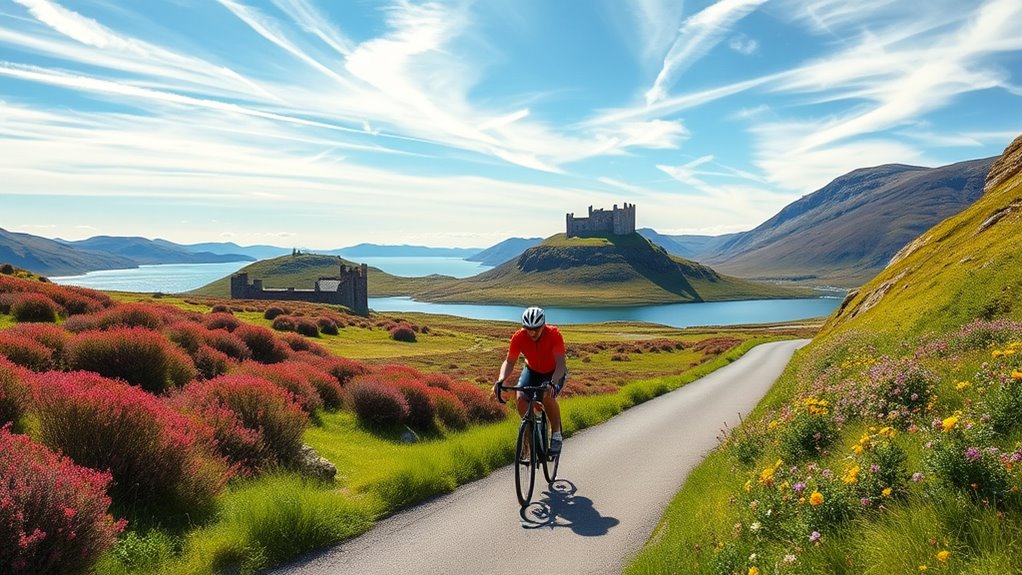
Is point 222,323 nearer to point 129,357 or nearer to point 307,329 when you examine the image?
point 129,357

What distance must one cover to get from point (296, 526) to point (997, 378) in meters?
9.64

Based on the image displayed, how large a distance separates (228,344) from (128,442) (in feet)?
36.4

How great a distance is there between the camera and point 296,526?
7.96m

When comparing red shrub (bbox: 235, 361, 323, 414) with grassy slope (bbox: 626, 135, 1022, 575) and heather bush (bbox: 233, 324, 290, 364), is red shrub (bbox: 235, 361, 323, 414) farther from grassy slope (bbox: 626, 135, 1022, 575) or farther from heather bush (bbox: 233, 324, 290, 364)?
grassy slope (bbox: 626, 135, 1022, 575)

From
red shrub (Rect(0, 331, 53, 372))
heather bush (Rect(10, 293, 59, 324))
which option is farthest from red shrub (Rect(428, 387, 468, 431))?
heather bush (Rect(10, 293, 59, 324))

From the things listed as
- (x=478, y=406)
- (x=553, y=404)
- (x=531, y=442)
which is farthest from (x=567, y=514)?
(x=478, y=406)

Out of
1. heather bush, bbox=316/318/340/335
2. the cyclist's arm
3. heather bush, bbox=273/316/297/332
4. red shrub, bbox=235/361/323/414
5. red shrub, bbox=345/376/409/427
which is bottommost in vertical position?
heather bush, bbox=316/318/340/335

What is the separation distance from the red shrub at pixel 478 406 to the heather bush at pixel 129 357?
8.38m

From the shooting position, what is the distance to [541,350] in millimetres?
10633

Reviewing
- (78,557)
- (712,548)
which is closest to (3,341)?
(78,557)

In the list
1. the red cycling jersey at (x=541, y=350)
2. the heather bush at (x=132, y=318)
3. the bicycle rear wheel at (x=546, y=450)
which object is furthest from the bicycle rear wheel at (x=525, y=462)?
the heather bush at (x=132, y=318)

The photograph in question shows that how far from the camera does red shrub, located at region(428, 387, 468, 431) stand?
16.6 metres

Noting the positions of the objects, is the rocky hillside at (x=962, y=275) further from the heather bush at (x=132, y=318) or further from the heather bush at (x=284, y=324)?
the heather bush at (x=284, y=324)

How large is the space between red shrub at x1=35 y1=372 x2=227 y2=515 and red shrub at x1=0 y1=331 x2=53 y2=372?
4.26 metres
